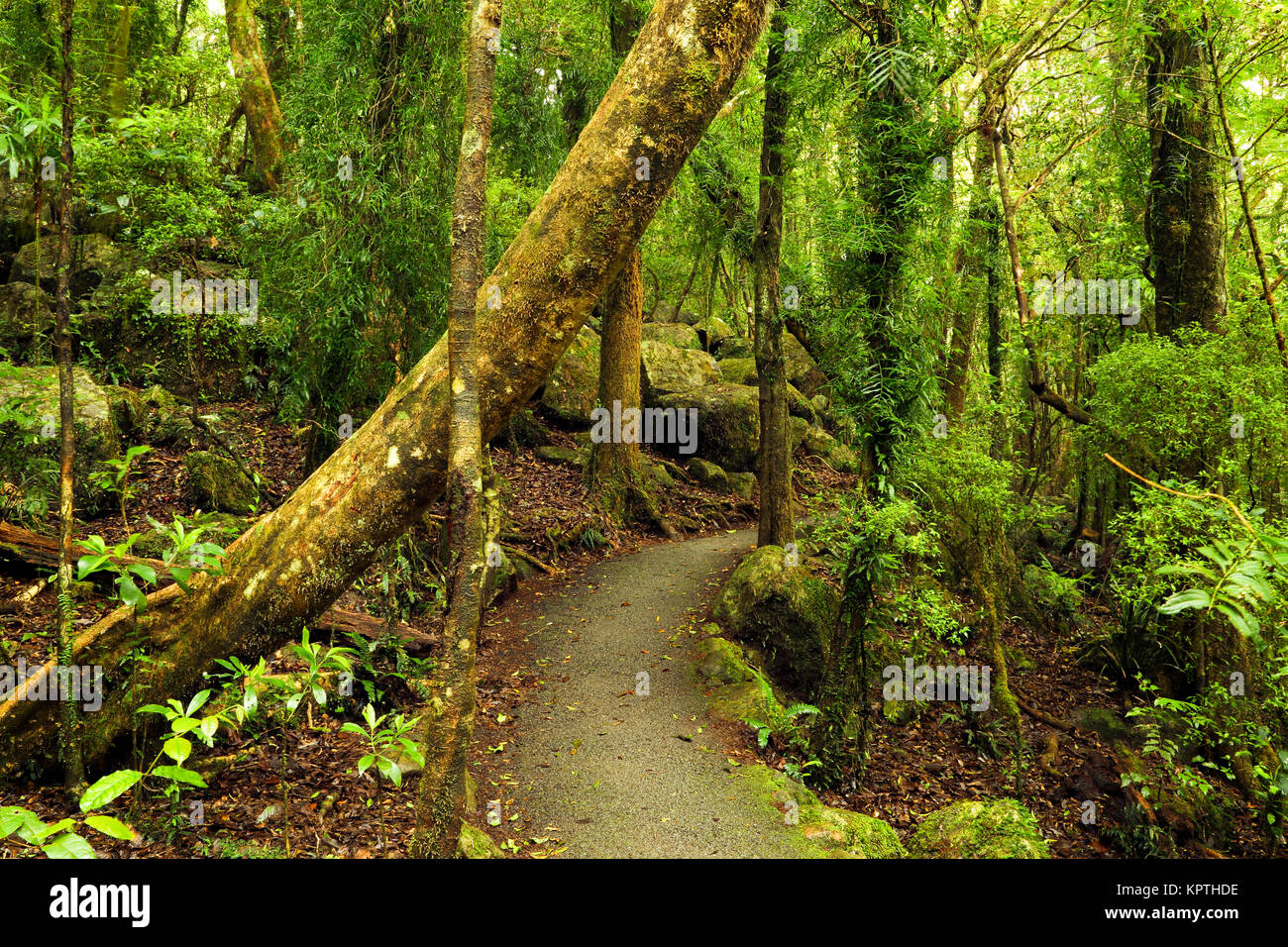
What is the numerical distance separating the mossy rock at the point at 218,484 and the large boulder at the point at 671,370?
892 centimetres

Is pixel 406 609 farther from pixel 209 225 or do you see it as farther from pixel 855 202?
pixel 855 202

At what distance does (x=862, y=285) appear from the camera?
19.3 feet

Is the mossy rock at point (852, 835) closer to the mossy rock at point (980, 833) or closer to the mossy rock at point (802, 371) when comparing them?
the mossy rock at point (980, 833)

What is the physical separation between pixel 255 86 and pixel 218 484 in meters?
5.87

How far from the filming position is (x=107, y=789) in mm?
2312

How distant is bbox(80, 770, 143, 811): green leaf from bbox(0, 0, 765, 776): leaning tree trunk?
177 cm

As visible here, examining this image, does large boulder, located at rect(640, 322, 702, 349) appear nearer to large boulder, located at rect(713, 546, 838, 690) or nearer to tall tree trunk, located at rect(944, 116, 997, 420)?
tall tree trunk, located at rect(944, 116, 997, 420)

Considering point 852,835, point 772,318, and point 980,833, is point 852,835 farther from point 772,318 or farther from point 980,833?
point 772,318

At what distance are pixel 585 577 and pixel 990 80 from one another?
7175 mm

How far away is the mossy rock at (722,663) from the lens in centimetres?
707

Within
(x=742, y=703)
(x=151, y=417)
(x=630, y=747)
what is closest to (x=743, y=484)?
(x=742, y=703)

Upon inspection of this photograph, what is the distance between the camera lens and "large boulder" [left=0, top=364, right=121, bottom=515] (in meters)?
5.49

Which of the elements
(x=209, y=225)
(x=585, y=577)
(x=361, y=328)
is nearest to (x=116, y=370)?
(x=209, y=225)

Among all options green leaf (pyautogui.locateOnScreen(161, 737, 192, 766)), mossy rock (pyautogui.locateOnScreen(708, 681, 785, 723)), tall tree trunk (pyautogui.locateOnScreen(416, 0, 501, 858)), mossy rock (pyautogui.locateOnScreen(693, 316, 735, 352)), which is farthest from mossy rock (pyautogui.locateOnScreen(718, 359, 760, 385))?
green leaf (pyautogui.locateOnScreen(161, 737, 192, 766))
